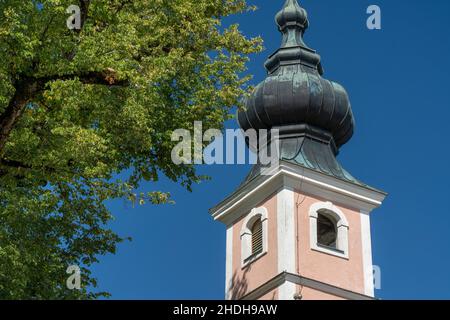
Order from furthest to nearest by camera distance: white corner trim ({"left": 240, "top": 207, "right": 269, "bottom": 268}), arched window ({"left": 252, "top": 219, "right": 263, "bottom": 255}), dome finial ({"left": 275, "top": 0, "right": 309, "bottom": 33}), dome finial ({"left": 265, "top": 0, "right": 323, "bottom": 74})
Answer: dome finial ({"left": 275, "top": 0, "right": 309, "bottom": 33}) → dome finial ({"left": 265, "top": 0, "right": 323, "bottom": 74}) → arched window ({"left": 252, "top": 219, "right": 263, "bottom": 255}) → white corner trim ({"left": 240, "top": 207, "right": 269, "bottom": 268})

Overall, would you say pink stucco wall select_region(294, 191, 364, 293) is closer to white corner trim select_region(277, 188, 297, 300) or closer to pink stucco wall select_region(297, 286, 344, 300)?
white corner trim select_region(277, 188, 297, 300)

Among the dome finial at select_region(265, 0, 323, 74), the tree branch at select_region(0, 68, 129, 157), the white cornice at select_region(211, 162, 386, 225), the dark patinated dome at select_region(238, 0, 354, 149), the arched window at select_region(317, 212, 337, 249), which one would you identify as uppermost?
the dome finial at select_region(265, 0, 323, 74)

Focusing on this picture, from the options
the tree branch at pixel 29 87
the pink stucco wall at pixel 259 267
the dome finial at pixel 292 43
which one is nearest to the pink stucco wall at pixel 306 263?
the pink stucco wall at pixel 259 267

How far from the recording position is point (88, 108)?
48.8 feet

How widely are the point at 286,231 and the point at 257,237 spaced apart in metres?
1.57

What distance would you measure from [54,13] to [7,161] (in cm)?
219

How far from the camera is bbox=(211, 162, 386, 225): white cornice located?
25.5 metres

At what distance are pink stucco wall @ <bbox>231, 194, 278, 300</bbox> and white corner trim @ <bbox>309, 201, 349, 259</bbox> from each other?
92cm

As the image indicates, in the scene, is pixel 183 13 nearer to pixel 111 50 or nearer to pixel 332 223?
pixel 111 50

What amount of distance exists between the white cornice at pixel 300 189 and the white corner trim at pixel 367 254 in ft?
1.29

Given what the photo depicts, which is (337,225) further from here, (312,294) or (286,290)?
(286,290)

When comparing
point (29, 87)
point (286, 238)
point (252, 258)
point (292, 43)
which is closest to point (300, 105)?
point (292, 43)

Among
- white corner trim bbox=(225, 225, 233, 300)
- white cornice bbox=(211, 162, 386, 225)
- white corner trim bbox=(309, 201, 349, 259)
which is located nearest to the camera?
white corner trim bbox=(309, 201, 349, 259)

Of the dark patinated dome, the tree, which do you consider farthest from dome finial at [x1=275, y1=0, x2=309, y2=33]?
the tree
